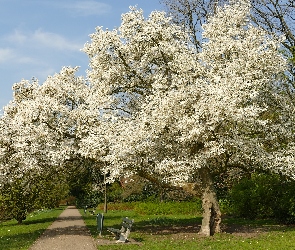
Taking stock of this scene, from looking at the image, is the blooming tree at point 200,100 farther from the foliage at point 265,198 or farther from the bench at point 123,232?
the foliage at point 265,198

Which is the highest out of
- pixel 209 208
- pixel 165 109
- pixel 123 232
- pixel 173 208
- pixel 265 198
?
pixel 165 109

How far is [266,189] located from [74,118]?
1354 centimetres

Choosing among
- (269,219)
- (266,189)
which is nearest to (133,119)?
(266,189)

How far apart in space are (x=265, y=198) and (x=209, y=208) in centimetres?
870

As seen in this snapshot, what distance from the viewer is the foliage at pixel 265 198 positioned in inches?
909

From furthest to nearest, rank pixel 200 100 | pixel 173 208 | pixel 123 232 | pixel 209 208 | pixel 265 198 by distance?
pixel 173 208 < pixel 265 198 < pixel 209 208 < pixel 123 232 < pixel 200 100

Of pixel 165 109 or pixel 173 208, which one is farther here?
pixel 173 208

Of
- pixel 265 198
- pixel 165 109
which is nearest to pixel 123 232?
pixel 165 109

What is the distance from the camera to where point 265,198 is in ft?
86.0

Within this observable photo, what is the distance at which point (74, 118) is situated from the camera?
19062 mm

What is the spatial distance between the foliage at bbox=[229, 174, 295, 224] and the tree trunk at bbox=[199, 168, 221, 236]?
4804mm

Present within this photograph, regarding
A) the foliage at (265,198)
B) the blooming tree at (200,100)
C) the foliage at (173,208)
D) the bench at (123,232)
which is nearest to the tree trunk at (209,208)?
the blooming tree at (200,100)

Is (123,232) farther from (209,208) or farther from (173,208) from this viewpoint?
(173,208)

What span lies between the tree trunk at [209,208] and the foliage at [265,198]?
4804 mm
